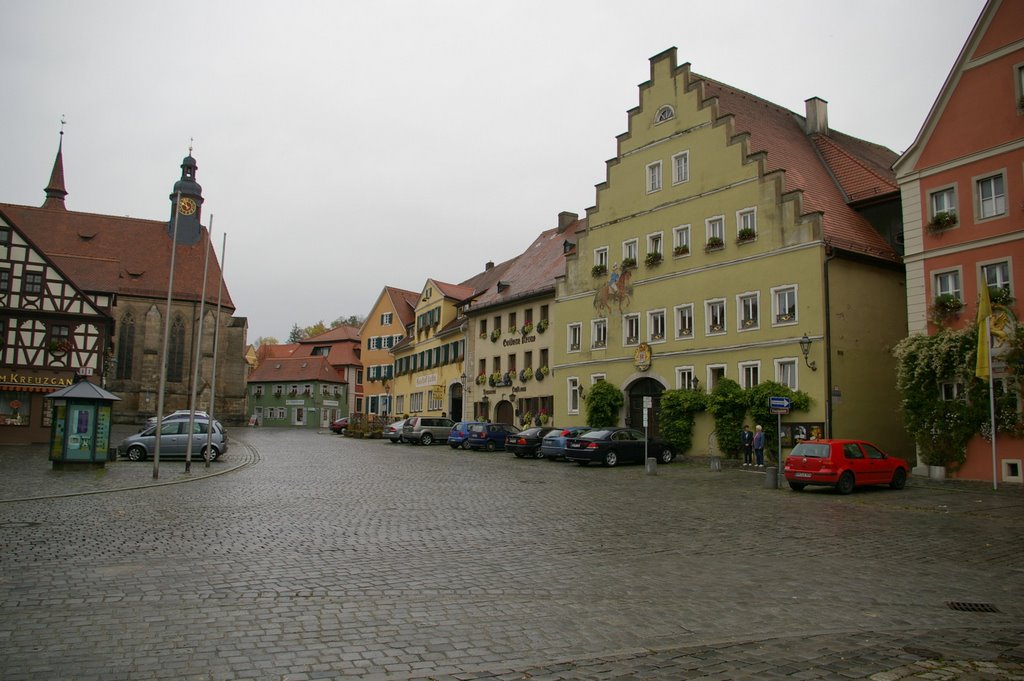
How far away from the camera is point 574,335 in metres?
40.7

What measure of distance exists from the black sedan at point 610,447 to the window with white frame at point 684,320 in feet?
16.7

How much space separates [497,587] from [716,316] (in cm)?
2566

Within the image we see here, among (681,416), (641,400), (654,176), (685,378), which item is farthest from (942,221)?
(641,400)

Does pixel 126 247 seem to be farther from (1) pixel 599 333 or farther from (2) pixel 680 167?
(2) pixel 680 167

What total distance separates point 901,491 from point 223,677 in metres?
20.4

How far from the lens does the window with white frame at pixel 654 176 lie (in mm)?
36531

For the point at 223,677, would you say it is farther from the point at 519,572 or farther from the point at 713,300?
the point at 713,300

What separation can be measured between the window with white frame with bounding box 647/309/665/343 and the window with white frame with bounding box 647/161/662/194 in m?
5.51

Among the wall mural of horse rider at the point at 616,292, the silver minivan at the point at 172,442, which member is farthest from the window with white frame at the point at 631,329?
the silver minivan at the point at 172,442

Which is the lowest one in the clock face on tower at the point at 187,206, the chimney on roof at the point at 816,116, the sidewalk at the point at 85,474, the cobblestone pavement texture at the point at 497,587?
the cobblestone pavement texture at the point at 497,587

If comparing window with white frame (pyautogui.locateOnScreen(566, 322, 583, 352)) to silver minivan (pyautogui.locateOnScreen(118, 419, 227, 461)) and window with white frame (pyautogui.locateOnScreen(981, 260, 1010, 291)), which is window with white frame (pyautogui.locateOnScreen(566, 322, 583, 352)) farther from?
window with white frame (pyautogui.locateOnScreen(981, 260, 1010, 291))

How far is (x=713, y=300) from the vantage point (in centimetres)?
3316

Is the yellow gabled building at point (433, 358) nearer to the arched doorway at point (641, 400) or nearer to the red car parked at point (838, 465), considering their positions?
the arched doorway at point (641, 400)

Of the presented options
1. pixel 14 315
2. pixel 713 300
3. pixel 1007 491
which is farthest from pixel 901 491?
pixel 14 315
